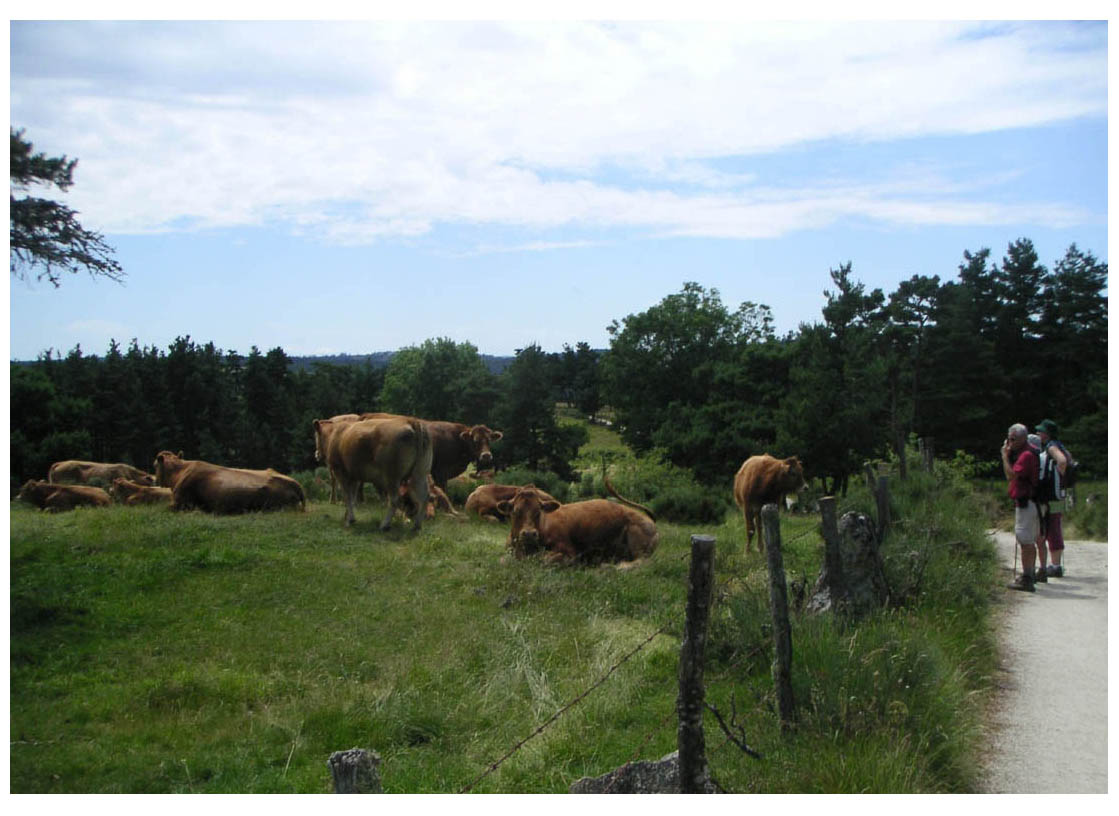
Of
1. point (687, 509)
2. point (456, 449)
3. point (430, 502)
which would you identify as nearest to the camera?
point (430, 502)

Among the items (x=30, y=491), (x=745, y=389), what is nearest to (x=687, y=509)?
(x=30, y=491)

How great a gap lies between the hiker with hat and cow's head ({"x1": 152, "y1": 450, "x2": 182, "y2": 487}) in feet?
40.6

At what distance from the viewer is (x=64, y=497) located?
14984mm

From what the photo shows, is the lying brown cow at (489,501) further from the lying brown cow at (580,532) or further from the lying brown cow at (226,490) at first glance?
the lying brown cow at (580,532)

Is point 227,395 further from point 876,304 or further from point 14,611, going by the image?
point 14,611

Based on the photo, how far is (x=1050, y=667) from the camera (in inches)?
305

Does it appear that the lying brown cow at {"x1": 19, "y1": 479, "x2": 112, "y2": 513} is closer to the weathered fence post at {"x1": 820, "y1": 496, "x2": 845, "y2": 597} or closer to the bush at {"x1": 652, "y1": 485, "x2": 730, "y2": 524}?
the bush at {"x1": 652, "y1": 485, "x2": 730, "y2": 524}

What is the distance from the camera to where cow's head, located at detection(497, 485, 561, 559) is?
11711 mm

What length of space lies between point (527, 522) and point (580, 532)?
686 millimetres

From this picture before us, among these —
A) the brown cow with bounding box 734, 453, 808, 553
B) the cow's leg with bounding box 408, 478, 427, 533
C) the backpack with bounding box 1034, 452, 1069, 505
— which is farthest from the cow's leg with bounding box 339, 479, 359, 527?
the backpack with bounding box 1034, 452, 1069, 505

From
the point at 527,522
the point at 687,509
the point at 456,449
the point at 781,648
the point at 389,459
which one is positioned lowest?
the point at 687,509

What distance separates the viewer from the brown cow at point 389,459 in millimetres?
13961

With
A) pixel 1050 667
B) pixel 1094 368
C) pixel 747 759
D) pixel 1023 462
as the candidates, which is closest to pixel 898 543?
pixel 1023 462

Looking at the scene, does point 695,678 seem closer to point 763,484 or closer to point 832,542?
point 832,542
